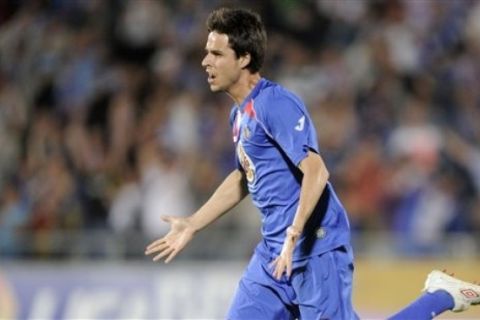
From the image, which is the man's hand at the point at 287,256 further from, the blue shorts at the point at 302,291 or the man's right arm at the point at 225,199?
the man's right arm at the point at 225,199

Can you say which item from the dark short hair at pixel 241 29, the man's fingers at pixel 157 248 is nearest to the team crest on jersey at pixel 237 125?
the dark short hair at pixel 241 29

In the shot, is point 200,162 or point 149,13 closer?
point 200,162

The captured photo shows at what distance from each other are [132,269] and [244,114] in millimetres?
4988

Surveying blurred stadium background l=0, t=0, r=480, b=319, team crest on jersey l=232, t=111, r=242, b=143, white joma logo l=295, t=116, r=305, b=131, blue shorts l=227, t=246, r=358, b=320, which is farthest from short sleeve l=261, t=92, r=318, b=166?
blurred stadium background l=0, t=0, r=480, b=319

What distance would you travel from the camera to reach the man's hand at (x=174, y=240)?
6.43 meters

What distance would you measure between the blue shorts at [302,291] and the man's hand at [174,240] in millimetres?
383

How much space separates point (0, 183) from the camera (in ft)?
39.8

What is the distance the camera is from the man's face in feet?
20.8

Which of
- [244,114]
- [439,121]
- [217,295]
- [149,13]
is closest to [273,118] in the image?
[244,114]

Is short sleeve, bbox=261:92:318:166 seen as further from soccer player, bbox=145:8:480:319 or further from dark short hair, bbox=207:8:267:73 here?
dark short hair, bbox=207:8:267:73

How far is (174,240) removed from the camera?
6.55m

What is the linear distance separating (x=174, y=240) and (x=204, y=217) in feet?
0.88

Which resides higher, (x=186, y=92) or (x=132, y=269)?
(x=186, y=92)

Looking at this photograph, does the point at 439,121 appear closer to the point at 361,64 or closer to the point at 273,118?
the point at 361,64
